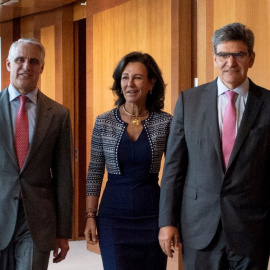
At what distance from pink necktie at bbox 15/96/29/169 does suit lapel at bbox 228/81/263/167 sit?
1060 millimetres

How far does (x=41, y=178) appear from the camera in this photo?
320 cm

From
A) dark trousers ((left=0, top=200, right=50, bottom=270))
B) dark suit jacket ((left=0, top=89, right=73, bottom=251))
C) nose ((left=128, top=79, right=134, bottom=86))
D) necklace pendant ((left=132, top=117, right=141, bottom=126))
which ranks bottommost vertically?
dark trousers ((left=0, top=200, right=50, bottom=270))

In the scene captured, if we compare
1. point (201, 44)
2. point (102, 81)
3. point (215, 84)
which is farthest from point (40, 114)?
point (102, 81)

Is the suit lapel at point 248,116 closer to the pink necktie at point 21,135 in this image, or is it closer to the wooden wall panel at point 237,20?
the pink necktie at point 21,135

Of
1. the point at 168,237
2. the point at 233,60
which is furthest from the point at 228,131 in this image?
the point at 168,237

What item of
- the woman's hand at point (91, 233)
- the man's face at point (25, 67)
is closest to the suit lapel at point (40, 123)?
the man's face at point (25, 67)

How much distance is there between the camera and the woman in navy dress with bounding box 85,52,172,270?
10.9 ft

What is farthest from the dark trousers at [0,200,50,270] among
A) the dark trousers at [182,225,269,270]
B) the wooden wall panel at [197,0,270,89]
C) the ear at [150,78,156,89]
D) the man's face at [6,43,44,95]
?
the wooden wall panel at [197,0,270,89]

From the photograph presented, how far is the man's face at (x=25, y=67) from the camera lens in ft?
10.4

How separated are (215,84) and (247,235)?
2.30ft

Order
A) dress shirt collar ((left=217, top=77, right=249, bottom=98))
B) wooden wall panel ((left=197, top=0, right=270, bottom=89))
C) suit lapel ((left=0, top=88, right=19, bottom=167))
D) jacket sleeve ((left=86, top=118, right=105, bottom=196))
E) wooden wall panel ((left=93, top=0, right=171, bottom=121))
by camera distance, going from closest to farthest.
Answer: dress shirt collar ((left=217, top=77, right=249, bottom=98))
suit lapel ((left=0, top=88, right=19, bottom=167))
jacket sleeve ((left=86, top=118, right=105, bottom=196))
wooden wall panel ((left=197, top=0, right=270, bottom=89))
wooden wall panel ((left=93, top=0, right=171, bottom=121))

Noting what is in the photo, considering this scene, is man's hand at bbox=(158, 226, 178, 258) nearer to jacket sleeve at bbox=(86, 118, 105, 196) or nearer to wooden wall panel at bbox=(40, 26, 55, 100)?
jacket sleeve at bbox=(86, 118, 105, 196)

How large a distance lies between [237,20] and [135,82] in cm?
138

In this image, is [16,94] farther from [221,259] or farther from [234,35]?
[221,259]
